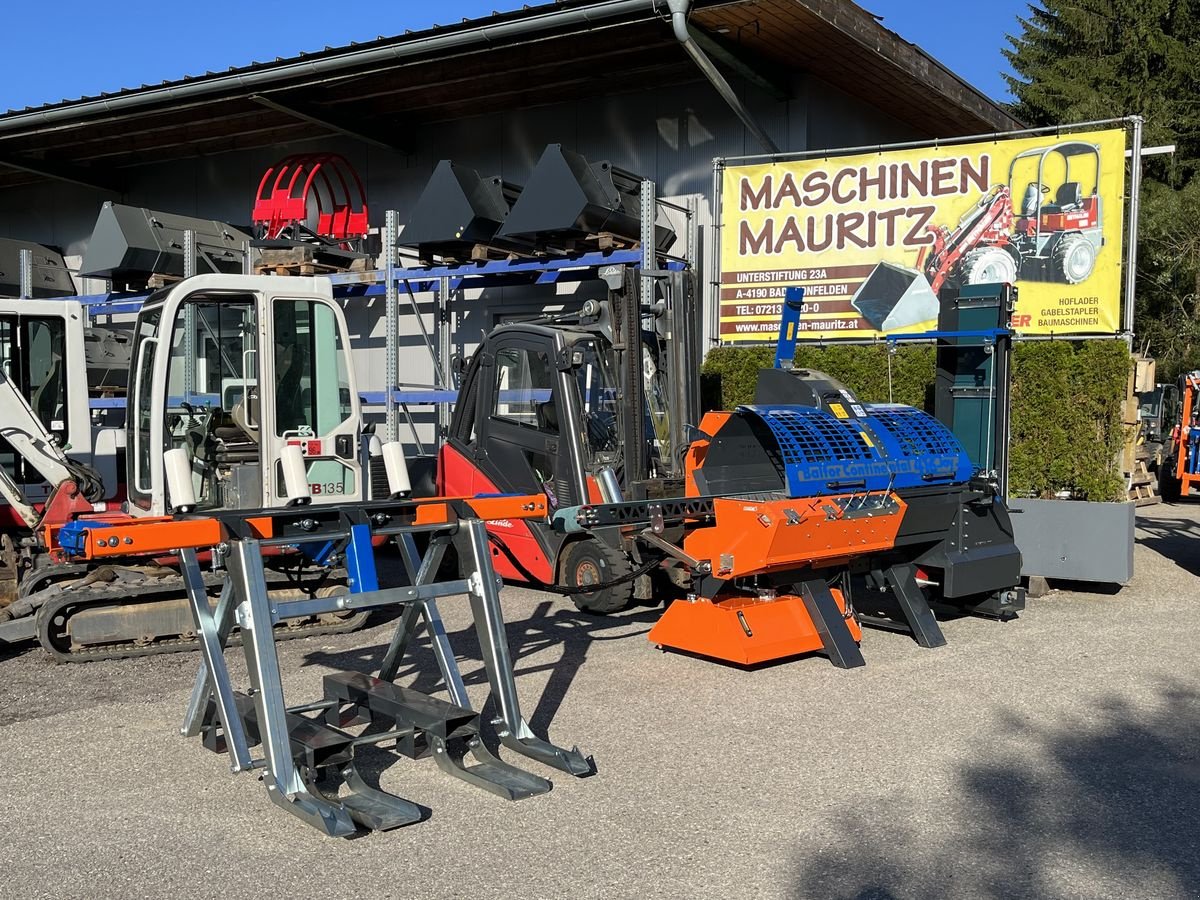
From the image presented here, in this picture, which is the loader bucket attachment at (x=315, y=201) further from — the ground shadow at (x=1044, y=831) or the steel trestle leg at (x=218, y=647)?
the ground shadow at (x=1044, y=831)

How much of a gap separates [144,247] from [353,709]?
36.0 ft

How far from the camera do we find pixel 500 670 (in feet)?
17.7

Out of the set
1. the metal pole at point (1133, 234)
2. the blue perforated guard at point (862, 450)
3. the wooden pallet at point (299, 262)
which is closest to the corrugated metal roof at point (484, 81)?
the wooden pallet at point (299, 262)

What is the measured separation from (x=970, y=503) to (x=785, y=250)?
5257 mm

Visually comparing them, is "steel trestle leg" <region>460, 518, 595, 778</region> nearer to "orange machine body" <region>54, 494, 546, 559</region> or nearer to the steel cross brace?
the steel cross brace

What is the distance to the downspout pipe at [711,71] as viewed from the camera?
1100cm

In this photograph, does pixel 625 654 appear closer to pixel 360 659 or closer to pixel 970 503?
pixel 360 659

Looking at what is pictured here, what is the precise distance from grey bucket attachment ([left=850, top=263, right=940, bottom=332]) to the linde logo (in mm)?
4262

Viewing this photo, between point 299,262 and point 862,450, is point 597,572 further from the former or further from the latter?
point 299,262

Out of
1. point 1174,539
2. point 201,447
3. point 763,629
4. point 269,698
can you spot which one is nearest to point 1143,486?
point 1174,539

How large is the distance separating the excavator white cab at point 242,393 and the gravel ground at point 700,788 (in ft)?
4.07

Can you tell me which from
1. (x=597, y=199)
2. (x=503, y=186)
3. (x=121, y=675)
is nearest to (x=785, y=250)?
(x=597, y=199)

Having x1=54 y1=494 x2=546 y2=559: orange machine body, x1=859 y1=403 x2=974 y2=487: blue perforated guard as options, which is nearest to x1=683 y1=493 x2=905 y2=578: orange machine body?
x1=859 y1=403 x2=974 y2=487: blue perforated guard

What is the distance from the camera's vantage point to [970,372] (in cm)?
925
